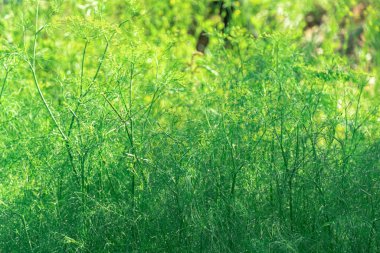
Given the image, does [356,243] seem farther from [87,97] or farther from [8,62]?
[8,62]

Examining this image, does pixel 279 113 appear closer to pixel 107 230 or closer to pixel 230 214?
pixel 230 214

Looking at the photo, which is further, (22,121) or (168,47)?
(22,121)

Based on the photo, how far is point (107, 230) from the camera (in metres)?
3.45

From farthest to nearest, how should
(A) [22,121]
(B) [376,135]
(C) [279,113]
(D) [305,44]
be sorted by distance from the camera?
(D) [305,44] < (A) [22,121] < (B) [376,135] < (C) [279,113]

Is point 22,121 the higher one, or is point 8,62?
point 8,62

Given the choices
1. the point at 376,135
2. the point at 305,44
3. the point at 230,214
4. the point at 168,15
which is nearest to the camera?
the point at 230,214

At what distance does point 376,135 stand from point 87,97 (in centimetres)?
140

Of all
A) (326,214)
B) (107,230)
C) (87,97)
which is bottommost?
(107,230)

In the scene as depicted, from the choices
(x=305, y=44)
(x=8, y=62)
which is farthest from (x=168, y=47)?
(x=305, y=44)

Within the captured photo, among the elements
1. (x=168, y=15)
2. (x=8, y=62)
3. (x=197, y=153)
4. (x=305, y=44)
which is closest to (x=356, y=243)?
(x=197, y=153)

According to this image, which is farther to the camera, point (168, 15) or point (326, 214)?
point (168, 15)

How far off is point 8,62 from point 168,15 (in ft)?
10.6

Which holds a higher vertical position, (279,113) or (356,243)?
(279,113)

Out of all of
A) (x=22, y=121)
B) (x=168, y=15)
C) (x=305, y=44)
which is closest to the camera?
(x=22, y=121)
